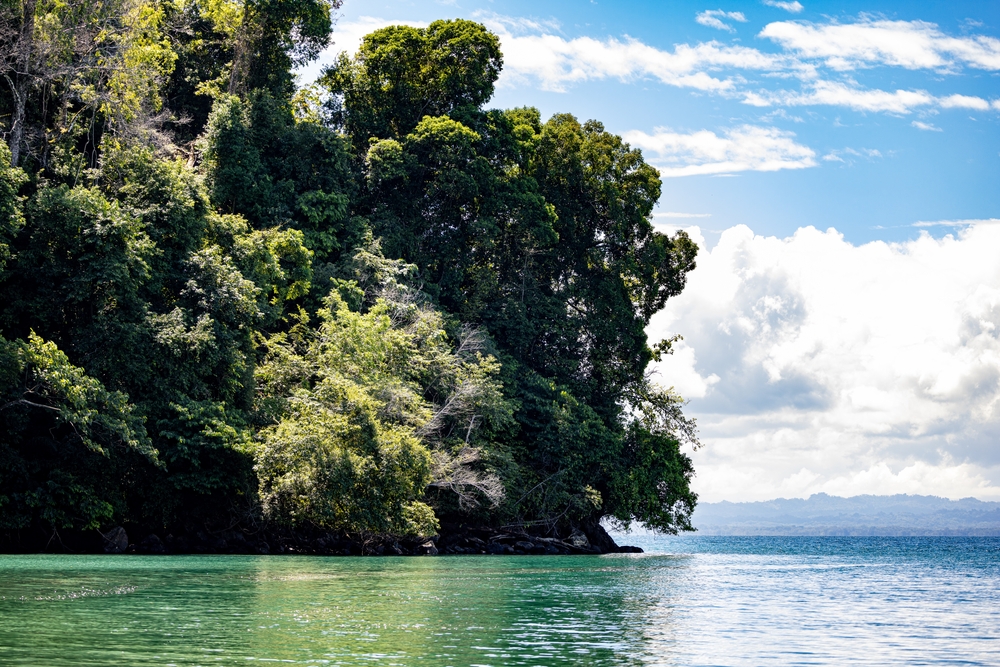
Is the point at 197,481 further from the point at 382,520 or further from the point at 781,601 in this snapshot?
the point at 781,601

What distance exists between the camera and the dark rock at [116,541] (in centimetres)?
2806

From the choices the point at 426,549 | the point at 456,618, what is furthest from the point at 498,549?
the point at 456,618

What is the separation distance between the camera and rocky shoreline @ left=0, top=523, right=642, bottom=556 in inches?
1101

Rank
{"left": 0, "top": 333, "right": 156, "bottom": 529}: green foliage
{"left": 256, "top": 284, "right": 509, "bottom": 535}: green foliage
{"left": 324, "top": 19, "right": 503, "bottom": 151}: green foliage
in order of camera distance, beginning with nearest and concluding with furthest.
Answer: {"left": 0, "top": 333, "right": 156, "bottom": 529}: green foliage → {"left": 256, "top": 284, "right": 509, "bottom": 535}: green foliage → {"left": 324, "top": 19, "right": 503, "bottom": 151}: green foliage

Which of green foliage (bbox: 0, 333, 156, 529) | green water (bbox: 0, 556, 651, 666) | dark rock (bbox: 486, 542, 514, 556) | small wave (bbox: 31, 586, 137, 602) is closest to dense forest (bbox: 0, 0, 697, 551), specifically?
green foliage (bbox: 0, 333, 156, 529)

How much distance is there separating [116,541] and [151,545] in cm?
107

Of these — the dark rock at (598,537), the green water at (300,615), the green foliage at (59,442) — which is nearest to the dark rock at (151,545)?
the green foliage at (59,442)

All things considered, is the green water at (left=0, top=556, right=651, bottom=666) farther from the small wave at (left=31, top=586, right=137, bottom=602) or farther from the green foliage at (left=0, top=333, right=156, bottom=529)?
the green foliage at (left=0, top=333, right=156, bottom=529)

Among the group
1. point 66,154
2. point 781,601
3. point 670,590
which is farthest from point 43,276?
point 781,601

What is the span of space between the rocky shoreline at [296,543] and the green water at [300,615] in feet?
16.8

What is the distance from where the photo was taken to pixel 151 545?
29.0 meters

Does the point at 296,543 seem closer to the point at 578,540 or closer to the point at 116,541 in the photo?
the point at 116,541

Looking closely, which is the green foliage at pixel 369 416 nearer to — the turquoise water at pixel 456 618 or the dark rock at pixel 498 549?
the dark rock at pixel 498 549

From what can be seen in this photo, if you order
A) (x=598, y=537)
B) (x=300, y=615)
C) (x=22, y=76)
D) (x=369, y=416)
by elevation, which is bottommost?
(x=598, y=537)
